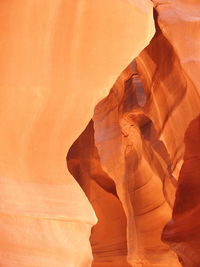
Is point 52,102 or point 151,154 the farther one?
point 151,154

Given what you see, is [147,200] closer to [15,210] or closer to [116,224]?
[116,224]

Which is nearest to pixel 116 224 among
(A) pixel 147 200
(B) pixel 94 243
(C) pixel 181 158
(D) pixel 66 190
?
(B) pixel 94 243

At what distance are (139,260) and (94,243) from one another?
69.8 inches

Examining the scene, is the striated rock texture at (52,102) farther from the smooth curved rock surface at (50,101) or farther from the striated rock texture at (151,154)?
the striated rock texture at (151,154)

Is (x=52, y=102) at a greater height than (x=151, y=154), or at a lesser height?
greater

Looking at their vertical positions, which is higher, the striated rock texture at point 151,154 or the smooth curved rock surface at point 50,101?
the smooth curved rock surface at point 50,101

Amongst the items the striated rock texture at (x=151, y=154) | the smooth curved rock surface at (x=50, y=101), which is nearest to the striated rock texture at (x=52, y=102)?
the smooth curved rock surface at (x=50, y=101)

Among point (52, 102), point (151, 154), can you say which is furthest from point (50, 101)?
point (151, 154)

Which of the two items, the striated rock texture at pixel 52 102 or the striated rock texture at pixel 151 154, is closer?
the striated rock texture at pixel 52 102

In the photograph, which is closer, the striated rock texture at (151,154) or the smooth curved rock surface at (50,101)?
the smooth curved rock surface at (50,101)

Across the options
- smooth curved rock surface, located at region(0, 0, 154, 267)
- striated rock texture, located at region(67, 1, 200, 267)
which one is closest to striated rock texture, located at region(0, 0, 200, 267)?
smooth curved rock surface, located at region(0, 0, 154, 267)

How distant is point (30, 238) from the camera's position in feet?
6.35

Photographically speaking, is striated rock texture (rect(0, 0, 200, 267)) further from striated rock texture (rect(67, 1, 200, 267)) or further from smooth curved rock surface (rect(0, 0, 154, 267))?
striated rock texture (rect(67, 1, 200, 267))

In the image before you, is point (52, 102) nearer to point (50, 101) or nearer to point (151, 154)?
point (50, 101)
